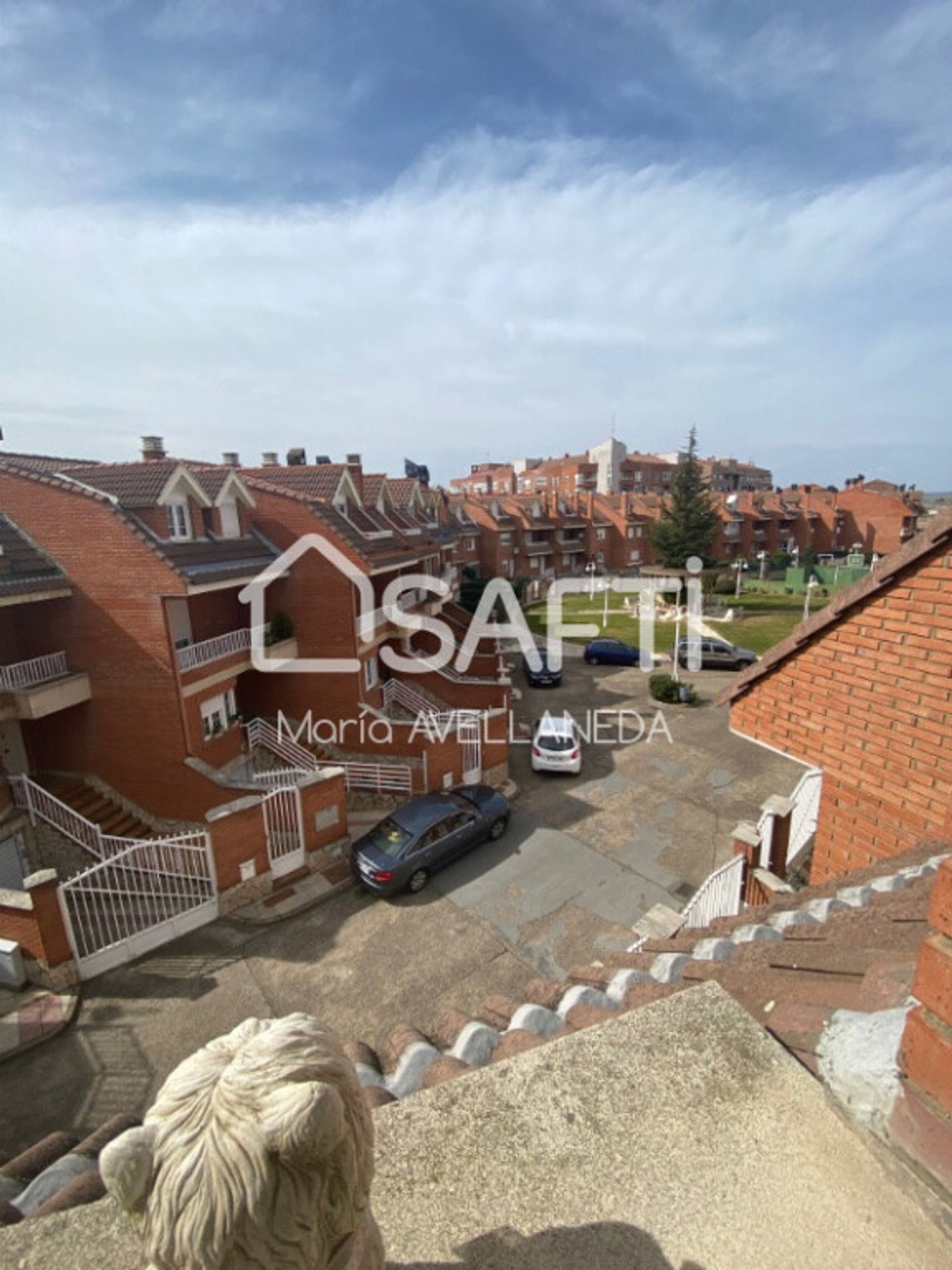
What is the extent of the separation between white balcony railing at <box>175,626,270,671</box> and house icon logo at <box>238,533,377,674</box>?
0.78 ft

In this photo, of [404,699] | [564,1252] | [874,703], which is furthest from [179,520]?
[564,1252]

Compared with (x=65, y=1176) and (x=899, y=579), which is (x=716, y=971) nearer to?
(x=899, y=579)

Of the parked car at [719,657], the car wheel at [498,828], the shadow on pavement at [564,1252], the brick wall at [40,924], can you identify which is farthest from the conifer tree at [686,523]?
the shadow on pavement at [564,1252]

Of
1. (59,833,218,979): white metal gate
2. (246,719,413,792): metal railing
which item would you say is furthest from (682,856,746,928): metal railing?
(59,833,218,979): white metal gate

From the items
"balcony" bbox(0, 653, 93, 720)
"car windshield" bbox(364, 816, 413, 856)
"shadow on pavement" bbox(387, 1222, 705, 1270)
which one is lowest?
"car windshield" bbox(364, 816, 413, 856)

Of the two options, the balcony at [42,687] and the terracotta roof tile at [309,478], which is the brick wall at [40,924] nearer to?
the balcony at [42,687]

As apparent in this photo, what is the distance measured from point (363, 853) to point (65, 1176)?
7779 millimetres

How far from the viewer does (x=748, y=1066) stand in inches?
100

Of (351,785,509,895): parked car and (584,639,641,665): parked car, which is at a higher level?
(351,785,509,895): parked car

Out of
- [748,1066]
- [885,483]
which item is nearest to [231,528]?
[748,1066]

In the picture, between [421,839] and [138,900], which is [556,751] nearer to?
[421,839]

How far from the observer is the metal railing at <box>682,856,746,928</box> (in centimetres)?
762

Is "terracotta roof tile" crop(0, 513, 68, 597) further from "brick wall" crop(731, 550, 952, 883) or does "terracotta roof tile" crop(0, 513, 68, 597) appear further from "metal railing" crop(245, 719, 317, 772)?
"brick wall" crop(731, 550, 952, 883)

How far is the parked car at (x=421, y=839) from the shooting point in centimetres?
1019
